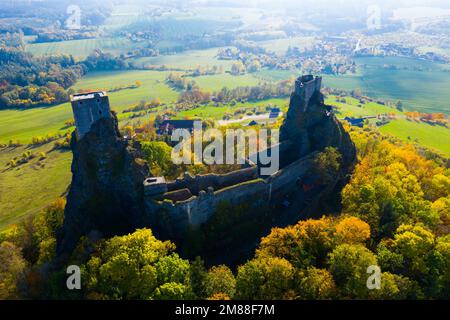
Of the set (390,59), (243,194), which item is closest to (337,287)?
(243,194)

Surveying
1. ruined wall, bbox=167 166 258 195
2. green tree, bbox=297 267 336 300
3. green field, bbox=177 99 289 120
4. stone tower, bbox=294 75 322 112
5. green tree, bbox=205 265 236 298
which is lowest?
green field, bbox=177 99 289 120

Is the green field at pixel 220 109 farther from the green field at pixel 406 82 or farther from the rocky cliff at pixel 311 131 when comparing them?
the rocky cliff at pixel 311 131

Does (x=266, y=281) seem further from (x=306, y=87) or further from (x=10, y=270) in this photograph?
(x=306, y=87)

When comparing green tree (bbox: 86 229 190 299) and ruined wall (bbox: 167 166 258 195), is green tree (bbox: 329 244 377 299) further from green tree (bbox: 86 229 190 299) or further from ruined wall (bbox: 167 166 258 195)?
ruined wall (bbox: 167 166 258 195)

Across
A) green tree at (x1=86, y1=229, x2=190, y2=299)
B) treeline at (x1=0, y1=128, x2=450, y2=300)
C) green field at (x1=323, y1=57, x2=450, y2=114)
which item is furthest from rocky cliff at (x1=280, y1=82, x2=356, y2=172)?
green field at (x1=323, y1=57, x2=450, y2=114)

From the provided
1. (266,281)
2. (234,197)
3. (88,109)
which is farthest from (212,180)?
(88,109)
